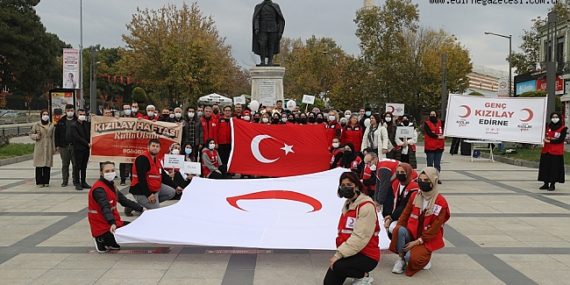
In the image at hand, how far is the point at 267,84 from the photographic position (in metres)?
19.1

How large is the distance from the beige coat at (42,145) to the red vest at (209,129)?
11.7ft

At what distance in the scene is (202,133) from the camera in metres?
12.9

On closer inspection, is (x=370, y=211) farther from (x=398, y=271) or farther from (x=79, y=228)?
Answer: (x=79, y=228)

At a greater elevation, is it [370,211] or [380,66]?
[380,66]

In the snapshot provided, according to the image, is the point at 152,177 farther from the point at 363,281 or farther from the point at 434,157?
the point at 434,157

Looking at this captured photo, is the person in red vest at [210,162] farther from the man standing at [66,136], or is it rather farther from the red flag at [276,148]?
the man standing at [66,136]

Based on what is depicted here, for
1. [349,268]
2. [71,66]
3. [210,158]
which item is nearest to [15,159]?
[71,66]

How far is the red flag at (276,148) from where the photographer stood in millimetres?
12656

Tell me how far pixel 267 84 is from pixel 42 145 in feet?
27.3

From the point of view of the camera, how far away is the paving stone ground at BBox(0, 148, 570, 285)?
5.94 m

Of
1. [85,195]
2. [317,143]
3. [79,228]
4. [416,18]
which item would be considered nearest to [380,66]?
[416,18]

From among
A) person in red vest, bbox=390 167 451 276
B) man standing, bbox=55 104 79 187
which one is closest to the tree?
man standing, bbox=55 104 79 187

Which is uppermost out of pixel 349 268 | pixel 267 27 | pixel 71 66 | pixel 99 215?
pixel 267 27

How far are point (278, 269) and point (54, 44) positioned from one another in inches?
2279
